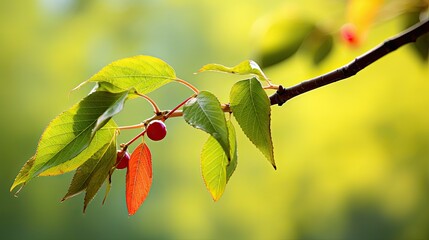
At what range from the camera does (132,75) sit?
27 centimetres

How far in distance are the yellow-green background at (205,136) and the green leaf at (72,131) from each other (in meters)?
1.29

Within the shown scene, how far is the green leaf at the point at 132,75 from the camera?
0.88 ft

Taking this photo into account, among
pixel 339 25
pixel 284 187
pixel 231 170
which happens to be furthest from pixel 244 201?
pixel 231 170

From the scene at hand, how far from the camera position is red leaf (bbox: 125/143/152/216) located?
282mm

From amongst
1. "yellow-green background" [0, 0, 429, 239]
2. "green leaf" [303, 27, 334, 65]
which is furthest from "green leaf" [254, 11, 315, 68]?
"yellow-green background" [0, 0, 429, 239]

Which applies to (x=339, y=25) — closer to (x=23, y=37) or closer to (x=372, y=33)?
(x=372, y=33)

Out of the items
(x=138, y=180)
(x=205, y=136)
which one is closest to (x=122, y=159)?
(x=138, y=180)

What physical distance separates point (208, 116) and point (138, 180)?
60 mm

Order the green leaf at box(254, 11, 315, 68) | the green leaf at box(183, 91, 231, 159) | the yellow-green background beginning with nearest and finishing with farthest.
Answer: the green leaf at box(183, 91, 231, 159) → the green leaf at box(254, 11, 315, 68) → the yellow-green background

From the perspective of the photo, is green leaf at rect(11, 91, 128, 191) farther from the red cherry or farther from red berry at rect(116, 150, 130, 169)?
the red cherry

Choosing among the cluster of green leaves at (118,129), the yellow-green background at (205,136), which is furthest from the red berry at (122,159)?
the yellow-green background at (205,136)

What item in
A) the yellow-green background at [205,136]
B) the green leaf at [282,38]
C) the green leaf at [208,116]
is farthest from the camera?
the yellow-green background at [205,136]

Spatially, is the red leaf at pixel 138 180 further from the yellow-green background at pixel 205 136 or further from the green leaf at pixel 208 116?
the yellow-green background at pixel 205 136

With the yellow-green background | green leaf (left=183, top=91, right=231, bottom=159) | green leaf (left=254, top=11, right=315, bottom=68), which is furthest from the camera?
the yellow-green background
